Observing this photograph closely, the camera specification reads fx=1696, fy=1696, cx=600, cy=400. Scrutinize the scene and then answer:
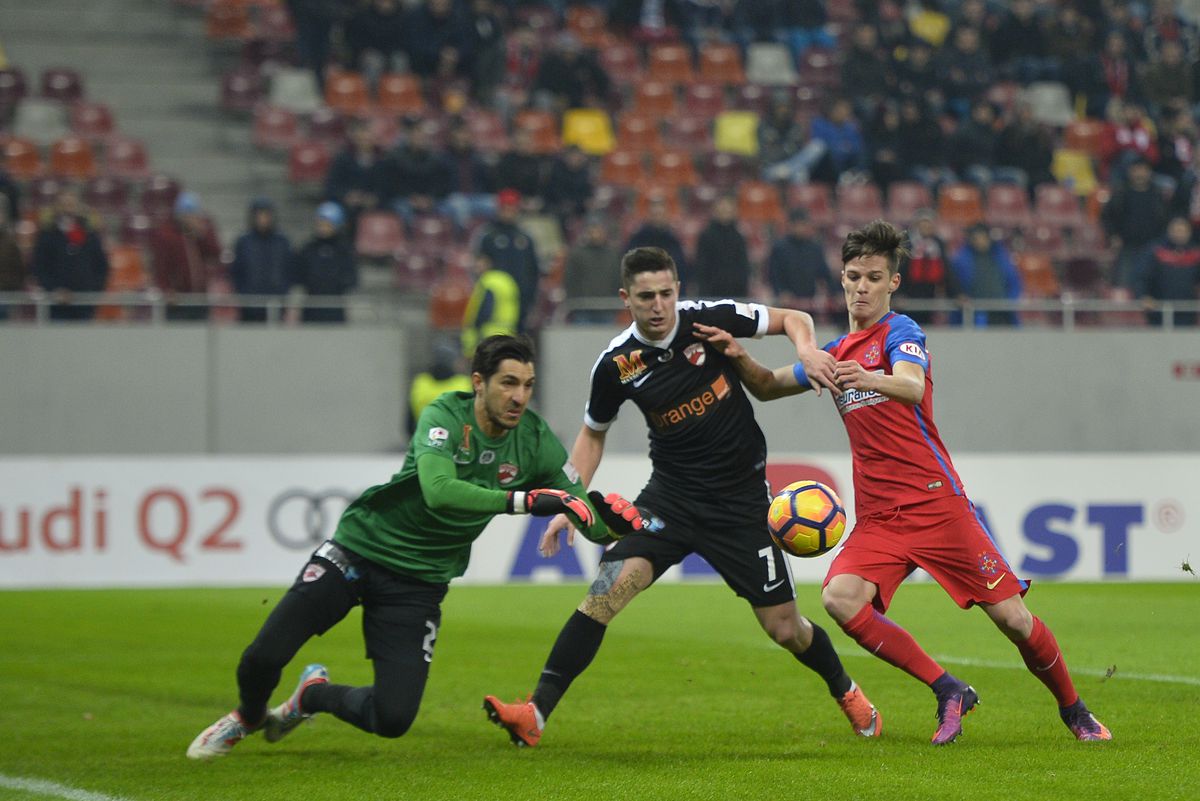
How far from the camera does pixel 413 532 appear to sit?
21.9 feet

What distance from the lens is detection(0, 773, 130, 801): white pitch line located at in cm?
582

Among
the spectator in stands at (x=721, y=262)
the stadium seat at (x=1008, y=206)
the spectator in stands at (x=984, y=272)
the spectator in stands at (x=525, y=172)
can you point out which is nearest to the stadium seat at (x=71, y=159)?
the spectator in stands at (x=525, y=172)

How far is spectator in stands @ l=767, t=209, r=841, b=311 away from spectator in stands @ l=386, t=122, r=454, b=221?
12.8 feet

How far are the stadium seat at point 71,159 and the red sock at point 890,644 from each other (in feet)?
48.8

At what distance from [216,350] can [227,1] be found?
6.71 metres

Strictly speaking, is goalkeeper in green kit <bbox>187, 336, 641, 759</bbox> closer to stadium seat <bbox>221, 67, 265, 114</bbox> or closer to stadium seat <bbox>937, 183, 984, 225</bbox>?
stadium seat <bbox>937, 183, 984, 225</bbox>

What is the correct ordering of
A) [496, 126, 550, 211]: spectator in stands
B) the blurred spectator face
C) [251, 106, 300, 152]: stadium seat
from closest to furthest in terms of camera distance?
the blurred spectator face < [496, 126, 550, 211]: spectator in stands < [251, 106, 300, 152]: stadium seat

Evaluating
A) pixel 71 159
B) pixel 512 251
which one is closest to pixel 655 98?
pixel 512 251

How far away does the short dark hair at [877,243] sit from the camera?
6.49 metres

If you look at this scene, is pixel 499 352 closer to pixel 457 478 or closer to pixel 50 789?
pixel 457 478

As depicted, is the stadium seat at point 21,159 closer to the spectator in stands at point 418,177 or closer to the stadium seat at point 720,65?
the spectator in stands at point 418,177

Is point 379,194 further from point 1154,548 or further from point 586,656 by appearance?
point 586,656

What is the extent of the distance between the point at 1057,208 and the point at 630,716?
15221 millimetres

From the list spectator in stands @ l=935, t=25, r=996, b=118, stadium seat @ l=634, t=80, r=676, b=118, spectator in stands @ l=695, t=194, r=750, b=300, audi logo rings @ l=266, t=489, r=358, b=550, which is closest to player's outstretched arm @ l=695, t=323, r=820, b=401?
audi logo rings @ l=266, t=489, r=358, b=550
